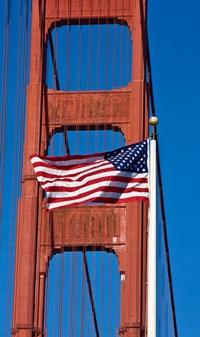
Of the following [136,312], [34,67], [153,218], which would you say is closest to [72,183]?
[153,218]

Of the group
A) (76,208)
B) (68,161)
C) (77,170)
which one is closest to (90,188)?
(77,170)

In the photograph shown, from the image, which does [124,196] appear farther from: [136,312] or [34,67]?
[34,67]

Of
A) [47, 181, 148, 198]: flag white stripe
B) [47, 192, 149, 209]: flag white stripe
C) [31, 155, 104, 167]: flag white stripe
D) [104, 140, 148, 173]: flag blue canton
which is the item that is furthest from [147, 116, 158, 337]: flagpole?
[31, 155, 104, 167]: flag white stripe

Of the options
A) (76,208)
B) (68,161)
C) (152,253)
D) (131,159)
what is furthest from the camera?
(76,208)

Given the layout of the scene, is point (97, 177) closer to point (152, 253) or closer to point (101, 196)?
point (101, 196)

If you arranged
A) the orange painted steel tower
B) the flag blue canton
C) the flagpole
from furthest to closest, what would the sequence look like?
the orange painted steel tower < the flag blue canton < the flagpole

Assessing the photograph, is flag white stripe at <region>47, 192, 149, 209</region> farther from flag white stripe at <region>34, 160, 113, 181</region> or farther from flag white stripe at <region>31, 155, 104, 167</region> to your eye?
flag white stripe at <region>31, 155, 104, 167</region>

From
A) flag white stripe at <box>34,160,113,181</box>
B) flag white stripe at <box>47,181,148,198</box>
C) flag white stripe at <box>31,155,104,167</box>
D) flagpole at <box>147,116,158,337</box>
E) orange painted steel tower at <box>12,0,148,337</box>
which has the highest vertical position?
orange painted steel tower at <box>12,0,148,337</box>
